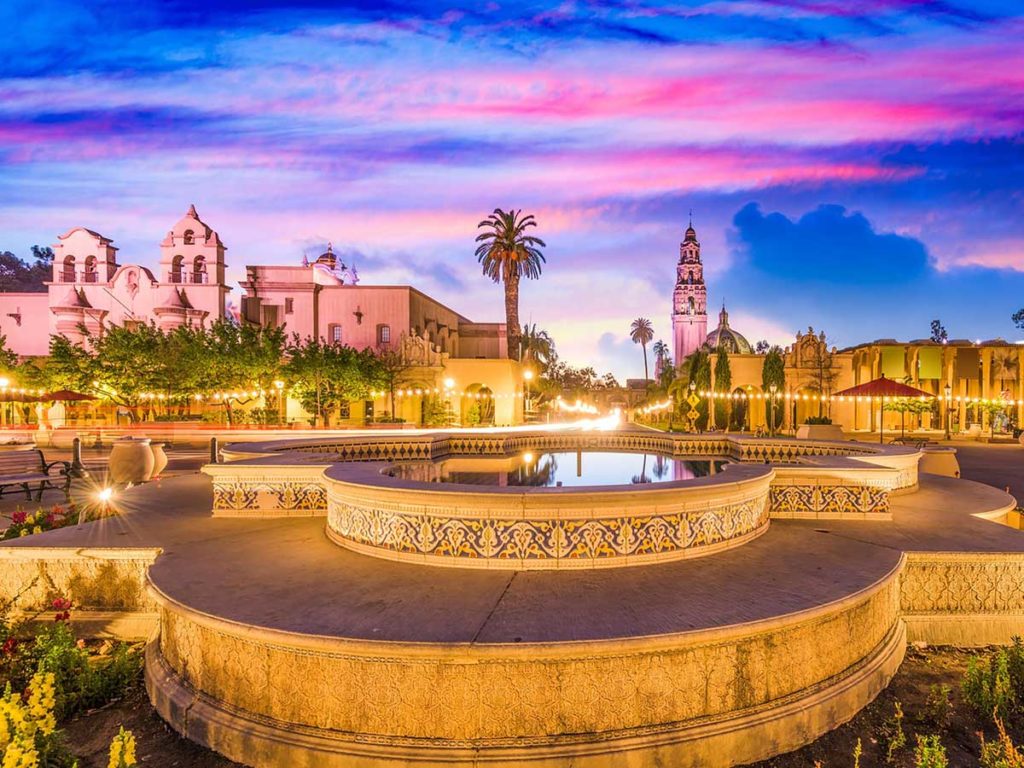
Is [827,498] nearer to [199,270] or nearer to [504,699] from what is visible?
[504,699]

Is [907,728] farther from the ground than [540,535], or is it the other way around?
[540,535]

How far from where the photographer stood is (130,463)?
37.4ft

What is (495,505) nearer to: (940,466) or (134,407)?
(940,466)

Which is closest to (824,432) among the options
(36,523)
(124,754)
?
(36,523)

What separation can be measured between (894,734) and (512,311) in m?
39.5

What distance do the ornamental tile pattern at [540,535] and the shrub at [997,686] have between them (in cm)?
216

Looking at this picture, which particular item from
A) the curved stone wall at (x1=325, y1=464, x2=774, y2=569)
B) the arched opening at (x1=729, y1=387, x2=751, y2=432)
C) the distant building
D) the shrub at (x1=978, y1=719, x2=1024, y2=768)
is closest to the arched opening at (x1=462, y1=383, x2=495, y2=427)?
the distant building

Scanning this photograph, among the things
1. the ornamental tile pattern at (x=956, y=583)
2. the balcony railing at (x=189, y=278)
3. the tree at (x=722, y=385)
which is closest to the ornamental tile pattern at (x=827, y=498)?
the ornamental tile pattern at (x=956, y=583)

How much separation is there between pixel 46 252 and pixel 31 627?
378ft

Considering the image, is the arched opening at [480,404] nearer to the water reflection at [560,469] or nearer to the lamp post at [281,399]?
the lamp post at [281,399]

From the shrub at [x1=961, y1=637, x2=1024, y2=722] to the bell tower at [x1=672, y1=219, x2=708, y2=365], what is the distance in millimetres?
101958

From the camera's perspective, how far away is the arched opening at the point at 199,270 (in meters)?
41.1

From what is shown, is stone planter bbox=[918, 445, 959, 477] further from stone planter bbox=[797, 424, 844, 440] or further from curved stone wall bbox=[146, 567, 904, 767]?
curved stone wall bbox=[146, 567, 904, 767]

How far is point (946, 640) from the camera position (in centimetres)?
566
